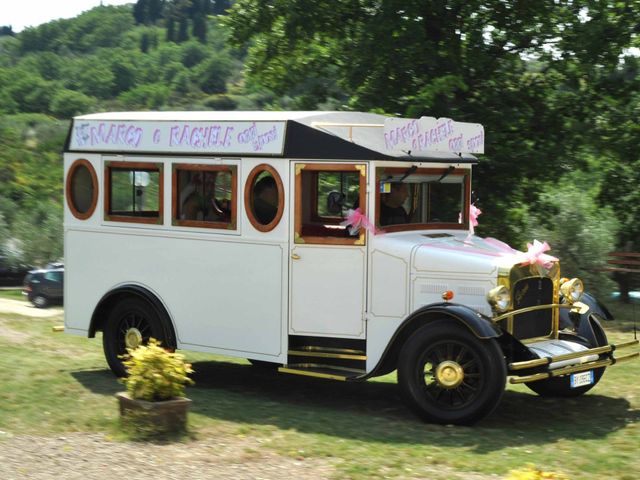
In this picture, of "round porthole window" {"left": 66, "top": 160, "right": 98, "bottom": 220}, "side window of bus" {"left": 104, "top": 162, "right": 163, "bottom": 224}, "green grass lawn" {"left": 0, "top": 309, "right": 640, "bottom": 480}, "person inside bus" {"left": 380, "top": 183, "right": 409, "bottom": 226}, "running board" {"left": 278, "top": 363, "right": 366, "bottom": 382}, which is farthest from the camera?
"round porthole window" {"left": 66, "top": 160, "right": 98, "bottom": 220}

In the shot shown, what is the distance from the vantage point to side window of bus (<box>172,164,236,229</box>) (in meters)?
9.70

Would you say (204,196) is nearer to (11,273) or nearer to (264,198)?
(264,198)

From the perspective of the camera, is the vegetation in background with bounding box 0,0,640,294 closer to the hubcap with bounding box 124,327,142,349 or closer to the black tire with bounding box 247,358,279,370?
the black tire with bounding box 247,358,279,370

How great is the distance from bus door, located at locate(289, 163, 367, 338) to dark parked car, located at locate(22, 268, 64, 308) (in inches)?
396

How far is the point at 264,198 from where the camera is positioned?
31.2 feet

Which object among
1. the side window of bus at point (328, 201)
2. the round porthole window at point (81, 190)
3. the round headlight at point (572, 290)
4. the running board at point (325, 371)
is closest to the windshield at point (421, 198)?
the side window of bus at point (328, 201)

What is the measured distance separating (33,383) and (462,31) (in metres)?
12.0

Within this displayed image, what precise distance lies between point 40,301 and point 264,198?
10.2 m

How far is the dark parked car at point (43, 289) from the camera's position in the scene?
A: 60.6 ft

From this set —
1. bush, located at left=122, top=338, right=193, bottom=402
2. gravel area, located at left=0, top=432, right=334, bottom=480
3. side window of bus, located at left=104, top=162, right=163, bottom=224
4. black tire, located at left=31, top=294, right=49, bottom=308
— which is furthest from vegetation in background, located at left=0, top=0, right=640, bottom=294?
gravel area, located at left=0, top=432, right=334, bottom=480

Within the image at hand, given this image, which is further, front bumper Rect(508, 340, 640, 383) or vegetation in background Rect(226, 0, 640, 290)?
vegetation in background Rect(226, 0, 640, 290)

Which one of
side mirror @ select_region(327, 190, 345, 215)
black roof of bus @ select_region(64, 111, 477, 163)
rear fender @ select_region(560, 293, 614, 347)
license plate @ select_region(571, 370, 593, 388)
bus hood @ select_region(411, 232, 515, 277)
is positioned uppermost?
black roof of bus @ select_region(64, 111, 477, 163)

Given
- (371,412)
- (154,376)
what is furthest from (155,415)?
(371,412)

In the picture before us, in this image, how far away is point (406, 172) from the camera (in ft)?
31.1
